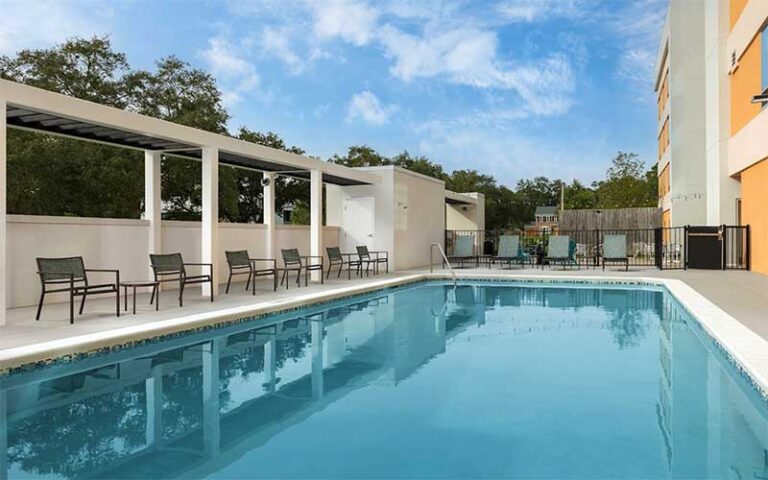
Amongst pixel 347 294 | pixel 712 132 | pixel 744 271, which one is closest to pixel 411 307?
pixel 347 294

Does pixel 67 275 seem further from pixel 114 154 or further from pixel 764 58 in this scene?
pixel 114 154

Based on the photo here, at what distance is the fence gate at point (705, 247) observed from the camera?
14109 mm

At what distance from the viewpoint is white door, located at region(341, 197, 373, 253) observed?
15258 millimetres

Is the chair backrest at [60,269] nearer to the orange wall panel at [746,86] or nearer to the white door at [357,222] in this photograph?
the white door at [357,222]

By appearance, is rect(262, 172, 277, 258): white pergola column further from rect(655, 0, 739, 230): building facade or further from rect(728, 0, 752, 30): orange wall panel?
rect(655, 0, 739, 230): building facade

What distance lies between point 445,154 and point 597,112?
1150cm

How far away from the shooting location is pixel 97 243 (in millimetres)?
9148

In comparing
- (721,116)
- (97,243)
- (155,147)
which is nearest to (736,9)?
(721,116)

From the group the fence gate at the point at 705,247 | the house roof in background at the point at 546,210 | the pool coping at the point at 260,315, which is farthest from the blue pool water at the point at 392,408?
the house roof in background at the point at 546,210

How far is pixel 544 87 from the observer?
1110 inches

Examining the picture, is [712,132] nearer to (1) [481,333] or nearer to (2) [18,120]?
(1) [481,333]

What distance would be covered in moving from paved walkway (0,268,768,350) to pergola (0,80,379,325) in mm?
529

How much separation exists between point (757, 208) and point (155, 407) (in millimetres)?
13303

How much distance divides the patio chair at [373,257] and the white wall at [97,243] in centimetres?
262
